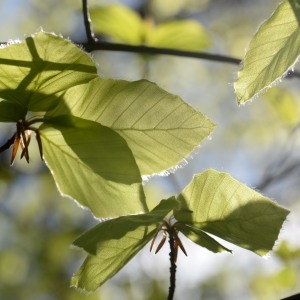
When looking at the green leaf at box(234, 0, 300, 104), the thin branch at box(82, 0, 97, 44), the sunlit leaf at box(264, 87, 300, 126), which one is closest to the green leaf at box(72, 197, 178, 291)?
the green leaf at box(234, 0, 300, 104)

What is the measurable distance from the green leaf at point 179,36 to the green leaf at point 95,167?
1.92ft

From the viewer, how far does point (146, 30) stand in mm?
1267

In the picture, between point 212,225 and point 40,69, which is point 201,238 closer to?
point 212,225

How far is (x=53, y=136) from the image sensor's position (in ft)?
2.25

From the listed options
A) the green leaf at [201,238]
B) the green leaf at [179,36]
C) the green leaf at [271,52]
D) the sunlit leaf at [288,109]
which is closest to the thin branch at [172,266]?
the green leaf at [201,238]

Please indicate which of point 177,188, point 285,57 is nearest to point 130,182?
point 285,57

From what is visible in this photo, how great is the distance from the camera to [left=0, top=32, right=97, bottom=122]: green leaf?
24.4 inches

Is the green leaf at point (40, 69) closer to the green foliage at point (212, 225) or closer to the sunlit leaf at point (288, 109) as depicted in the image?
the green foliage at point (212, 225)

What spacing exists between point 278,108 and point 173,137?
1418mm

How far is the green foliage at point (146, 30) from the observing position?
1240 millimetres

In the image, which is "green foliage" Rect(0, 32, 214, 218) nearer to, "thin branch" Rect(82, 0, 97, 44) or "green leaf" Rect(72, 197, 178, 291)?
"green leaf" Rect(72, 197, 178, 291)

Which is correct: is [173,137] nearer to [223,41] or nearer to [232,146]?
[223,41]

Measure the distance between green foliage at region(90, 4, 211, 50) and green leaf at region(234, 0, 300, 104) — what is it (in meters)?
0.60

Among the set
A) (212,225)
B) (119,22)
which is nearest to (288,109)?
(119,22)
